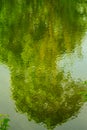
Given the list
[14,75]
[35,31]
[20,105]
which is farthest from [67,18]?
[20,105]

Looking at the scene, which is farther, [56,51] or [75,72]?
[56,51]

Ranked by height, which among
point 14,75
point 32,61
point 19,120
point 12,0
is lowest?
point 19,120

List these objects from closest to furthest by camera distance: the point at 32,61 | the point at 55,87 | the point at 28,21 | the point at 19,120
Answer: the point at 19,120 → the point at 55,87 → the point at 32,61 → the point at 28,21

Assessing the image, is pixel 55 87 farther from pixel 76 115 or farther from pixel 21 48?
pixel 21 48

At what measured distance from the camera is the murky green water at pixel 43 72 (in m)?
19.4

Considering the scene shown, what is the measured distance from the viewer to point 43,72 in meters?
25.6

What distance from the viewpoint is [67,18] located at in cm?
5188

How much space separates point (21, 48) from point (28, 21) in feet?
48.2

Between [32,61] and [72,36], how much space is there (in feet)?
39.0

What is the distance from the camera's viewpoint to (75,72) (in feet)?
85.5

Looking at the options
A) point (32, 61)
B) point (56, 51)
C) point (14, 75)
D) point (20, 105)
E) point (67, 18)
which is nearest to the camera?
point (20, 105)

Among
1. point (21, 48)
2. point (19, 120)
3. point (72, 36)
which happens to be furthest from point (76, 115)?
point (72, 36)

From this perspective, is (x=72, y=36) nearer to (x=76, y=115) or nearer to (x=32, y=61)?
(x=32, y=61)

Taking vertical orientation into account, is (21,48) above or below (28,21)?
below
